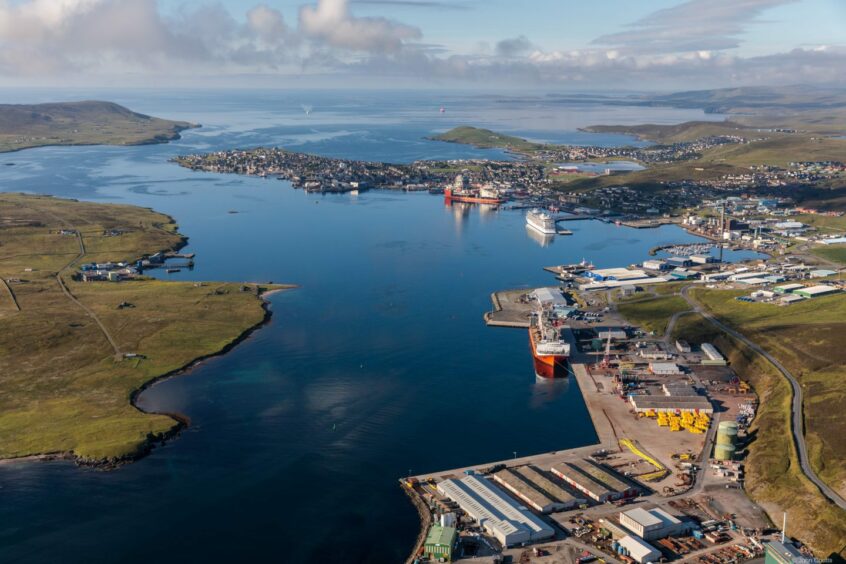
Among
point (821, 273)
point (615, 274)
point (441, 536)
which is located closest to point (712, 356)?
point (615, 274)

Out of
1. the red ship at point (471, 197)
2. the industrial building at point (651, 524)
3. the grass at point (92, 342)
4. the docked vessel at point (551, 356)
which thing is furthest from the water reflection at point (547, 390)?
the red ship at point (471, 197)

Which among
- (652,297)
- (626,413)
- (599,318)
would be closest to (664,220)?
(652,297)

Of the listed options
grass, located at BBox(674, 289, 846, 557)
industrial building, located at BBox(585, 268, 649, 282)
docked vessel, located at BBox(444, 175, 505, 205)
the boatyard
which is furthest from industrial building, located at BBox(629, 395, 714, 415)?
docked vessel, located at BBox(444, 175, 505, 205)

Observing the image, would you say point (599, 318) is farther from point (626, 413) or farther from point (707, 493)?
point (707, 493)

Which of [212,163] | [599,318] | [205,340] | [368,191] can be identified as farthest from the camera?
[212,163]

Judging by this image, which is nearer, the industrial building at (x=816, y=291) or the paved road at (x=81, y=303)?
the paved road at (x=81, y=303)

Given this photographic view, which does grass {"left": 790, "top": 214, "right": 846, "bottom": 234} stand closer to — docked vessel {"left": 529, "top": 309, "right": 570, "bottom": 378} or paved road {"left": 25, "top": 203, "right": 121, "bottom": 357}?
docked vessel {"left": 529, "top": 309, "right": 570, "bottom": 378}

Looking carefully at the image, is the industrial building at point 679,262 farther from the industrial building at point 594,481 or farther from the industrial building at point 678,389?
the industrial building at point 594,481
